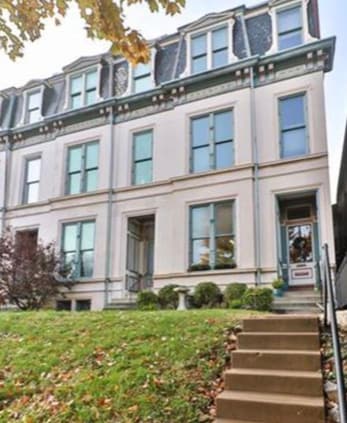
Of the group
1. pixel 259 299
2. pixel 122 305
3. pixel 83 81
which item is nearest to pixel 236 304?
pixel 259 299

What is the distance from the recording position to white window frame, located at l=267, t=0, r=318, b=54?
1401 centimetres

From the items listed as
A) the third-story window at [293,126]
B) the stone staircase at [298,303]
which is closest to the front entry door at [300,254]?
the stone staircase at [298,303]

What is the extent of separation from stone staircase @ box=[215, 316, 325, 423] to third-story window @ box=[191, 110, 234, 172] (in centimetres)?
852

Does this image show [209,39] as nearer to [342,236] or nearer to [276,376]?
[342,236]

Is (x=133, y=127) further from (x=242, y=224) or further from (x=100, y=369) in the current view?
(x=100, y=369)

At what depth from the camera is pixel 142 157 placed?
630 inches

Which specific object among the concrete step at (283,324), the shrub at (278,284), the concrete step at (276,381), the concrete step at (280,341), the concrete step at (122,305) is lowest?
the concrete step at (276,381)

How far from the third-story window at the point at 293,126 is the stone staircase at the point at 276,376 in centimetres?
804

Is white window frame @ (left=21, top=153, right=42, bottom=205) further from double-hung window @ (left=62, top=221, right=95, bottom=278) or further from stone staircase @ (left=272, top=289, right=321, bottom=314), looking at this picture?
stone staircase @ (left=272, top=289, right=321, bottom=314)

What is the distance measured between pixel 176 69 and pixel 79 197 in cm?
590

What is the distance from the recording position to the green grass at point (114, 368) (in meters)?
4.98

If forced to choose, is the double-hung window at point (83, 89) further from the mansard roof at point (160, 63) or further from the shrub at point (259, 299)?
the shrub at point (259, 299)

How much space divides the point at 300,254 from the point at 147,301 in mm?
4991

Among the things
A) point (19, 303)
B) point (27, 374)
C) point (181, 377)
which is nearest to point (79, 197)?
point (19, 303)
